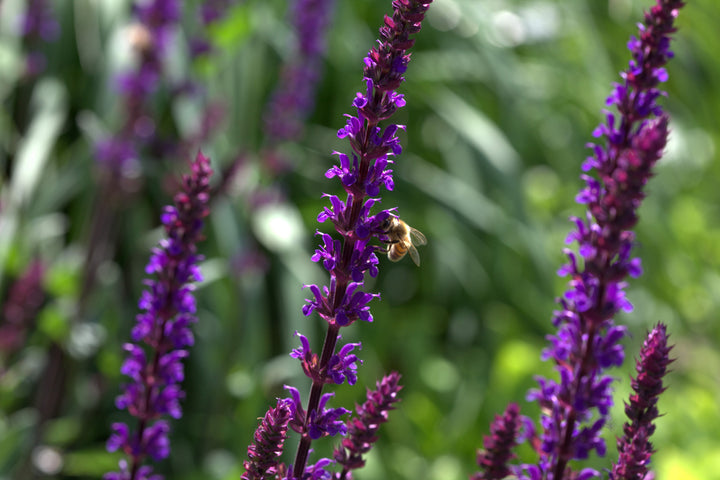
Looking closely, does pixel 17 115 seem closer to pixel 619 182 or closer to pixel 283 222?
pixel 283 222

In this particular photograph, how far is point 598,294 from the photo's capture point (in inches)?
51.4

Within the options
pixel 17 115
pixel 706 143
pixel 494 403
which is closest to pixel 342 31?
pixel 17 115

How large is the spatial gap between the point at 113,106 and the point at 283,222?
1.14 meters

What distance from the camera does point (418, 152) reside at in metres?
5.46

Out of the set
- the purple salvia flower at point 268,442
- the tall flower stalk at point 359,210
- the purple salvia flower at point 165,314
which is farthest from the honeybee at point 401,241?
the purple salvia flower at point 268,442

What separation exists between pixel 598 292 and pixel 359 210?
0.44m

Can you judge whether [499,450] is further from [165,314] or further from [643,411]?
[165,314]

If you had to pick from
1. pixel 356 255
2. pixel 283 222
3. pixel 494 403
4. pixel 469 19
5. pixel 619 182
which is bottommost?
pixel 356 255

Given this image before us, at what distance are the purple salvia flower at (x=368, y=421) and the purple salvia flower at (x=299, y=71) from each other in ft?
8.25

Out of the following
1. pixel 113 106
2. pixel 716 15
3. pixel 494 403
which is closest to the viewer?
pixel 494 403

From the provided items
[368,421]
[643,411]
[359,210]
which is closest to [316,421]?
[368,421]

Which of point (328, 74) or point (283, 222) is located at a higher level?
point (328, 74)

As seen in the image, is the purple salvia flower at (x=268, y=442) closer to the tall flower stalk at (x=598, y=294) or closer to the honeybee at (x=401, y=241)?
the tall flower stalk at (x=598, y=294)

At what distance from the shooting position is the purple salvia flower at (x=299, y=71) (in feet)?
11.3
